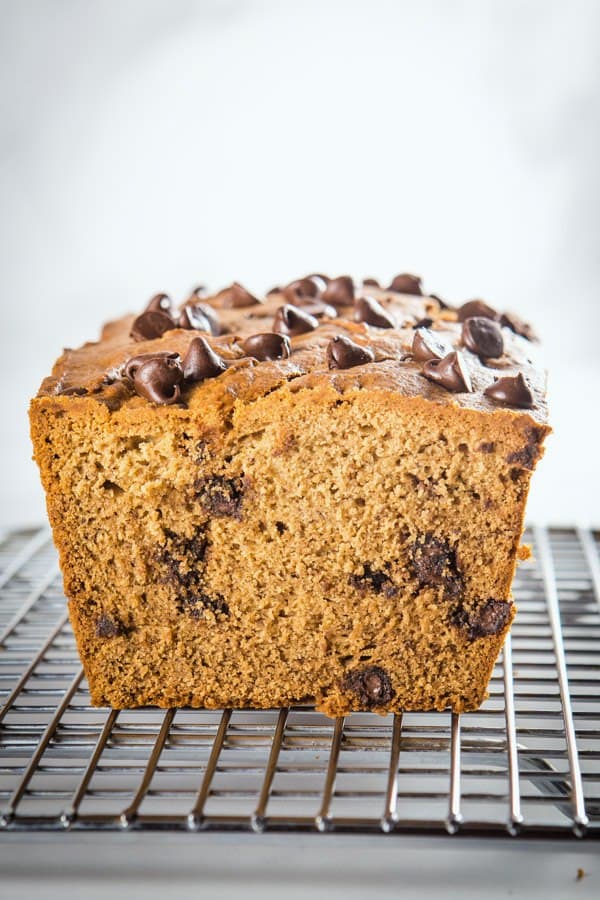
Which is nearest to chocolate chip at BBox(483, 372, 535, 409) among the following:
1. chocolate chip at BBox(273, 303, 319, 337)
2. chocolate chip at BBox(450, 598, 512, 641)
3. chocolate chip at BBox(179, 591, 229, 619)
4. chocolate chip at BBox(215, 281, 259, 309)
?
chocolate chip at BBox(450, 598, 512, 641)

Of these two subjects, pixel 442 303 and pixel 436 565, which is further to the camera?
pixel 442 303

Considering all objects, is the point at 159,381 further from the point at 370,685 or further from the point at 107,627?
the point at 370,685

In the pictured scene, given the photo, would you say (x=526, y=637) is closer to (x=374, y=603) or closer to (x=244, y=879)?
(x=374, y=603)

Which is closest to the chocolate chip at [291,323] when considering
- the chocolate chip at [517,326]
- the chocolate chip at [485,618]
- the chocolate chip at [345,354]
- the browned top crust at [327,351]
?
the browned top crust at [327,351]

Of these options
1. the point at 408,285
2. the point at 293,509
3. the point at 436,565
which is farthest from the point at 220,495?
the point at 408,285

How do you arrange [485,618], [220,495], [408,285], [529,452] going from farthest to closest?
[408,285] → [485,618] → [220,495] → [529,452]

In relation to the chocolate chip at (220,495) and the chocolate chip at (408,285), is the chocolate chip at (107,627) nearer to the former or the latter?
the chocolate chip at (220,495)

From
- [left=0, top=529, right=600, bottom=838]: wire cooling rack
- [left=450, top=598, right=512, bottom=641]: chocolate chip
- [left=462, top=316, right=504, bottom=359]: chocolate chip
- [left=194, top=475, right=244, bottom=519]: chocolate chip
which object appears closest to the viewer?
[left=0, top=529, right=600, bottom=838]: wire cooling rack

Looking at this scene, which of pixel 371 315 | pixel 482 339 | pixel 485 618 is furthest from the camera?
pixel 371 315

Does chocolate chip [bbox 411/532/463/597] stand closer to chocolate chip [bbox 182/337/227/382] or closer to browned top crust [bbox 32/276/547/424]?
browned top crust [bbox 32/276/547/424]
